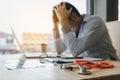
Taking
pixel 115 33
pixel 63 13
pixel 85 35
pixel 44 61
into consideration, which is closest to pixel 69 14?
pixel 63 13

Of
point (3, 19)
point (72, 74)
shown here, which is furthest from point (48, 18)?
point (72, 74)

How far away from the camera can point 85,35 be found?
1.62 meters

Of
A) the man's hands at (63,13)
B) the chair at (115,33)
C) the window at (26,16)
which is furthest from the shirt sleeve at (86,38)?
the window at (26,16)

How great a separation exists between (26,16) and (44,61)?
3.41 feet

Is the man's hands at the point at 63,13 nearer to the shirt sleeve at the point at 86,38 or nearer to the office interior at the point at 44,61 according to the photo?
the shirt sleeve at the point at 86,38

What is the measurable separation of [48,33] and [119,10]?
0.85m

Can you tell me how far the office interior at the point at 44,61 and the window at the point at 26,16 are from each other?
0.07 m

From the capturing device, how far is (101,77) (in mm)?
889

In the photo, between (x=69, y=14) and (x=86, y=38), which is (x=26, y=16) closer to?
(x=69, y=14)

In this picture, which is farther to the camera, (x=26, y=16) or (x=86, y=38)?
(x=26, y=16)

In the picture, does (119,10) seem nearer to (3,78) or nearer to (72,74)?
(72,74)

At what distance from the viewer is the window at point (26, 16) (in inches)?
86.3

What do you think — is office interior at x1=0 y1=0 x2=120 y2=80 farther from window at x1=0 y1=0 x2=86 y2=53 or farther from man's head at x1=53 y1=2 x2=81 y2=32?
man's head at x1=53 y1=2 x2=81 y2=32

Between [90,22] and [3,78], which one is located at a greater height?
[90,22]
